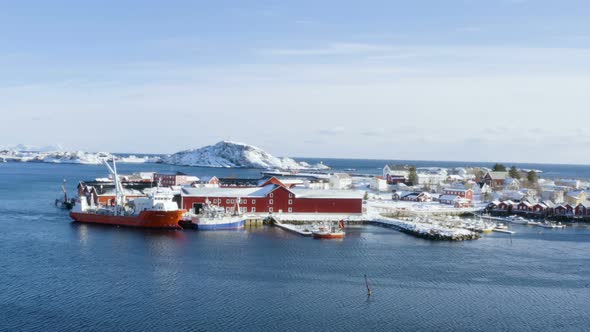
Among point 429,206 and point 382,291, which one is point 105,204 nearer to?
point 429,206

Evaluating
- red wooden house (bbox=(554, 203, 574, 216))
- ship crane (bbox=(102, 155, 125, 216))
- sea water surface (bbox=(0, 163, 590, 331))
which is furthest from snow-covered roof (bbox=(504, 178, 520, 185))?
ship crane (bbox=(102, 155, 125, 216))

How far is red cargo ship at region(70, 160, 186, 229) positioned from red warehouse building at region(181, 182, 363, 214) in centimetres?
230

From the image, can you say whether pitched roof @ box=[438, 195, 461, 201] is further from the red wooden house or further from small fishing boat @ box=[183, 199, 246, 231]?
small fishing boat @ box=[183, 199, 246, 231]

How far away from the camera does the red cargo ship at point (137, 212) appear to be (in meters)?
33.6

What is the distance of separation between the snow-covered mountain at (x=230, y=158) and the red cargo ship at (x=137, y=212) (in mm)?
101886

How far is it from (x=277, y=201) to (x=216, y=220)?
5.24 meters

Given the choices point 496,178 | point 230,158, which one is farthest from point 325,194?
point 230,158

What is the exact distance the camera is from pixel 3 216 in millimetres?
38000

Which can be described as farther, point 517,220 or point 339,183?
point 339,183

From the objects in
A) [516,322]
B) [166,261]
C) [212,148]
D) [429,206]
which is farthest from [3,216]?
→ [212,148]

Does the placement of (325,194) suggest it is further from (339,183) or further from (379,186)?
(339,183)

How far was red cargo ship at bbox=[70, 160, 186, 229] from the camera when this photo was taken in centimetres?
3356

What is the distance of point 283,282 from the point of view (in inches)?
832

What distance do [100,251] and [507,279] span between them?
53.1 feet
